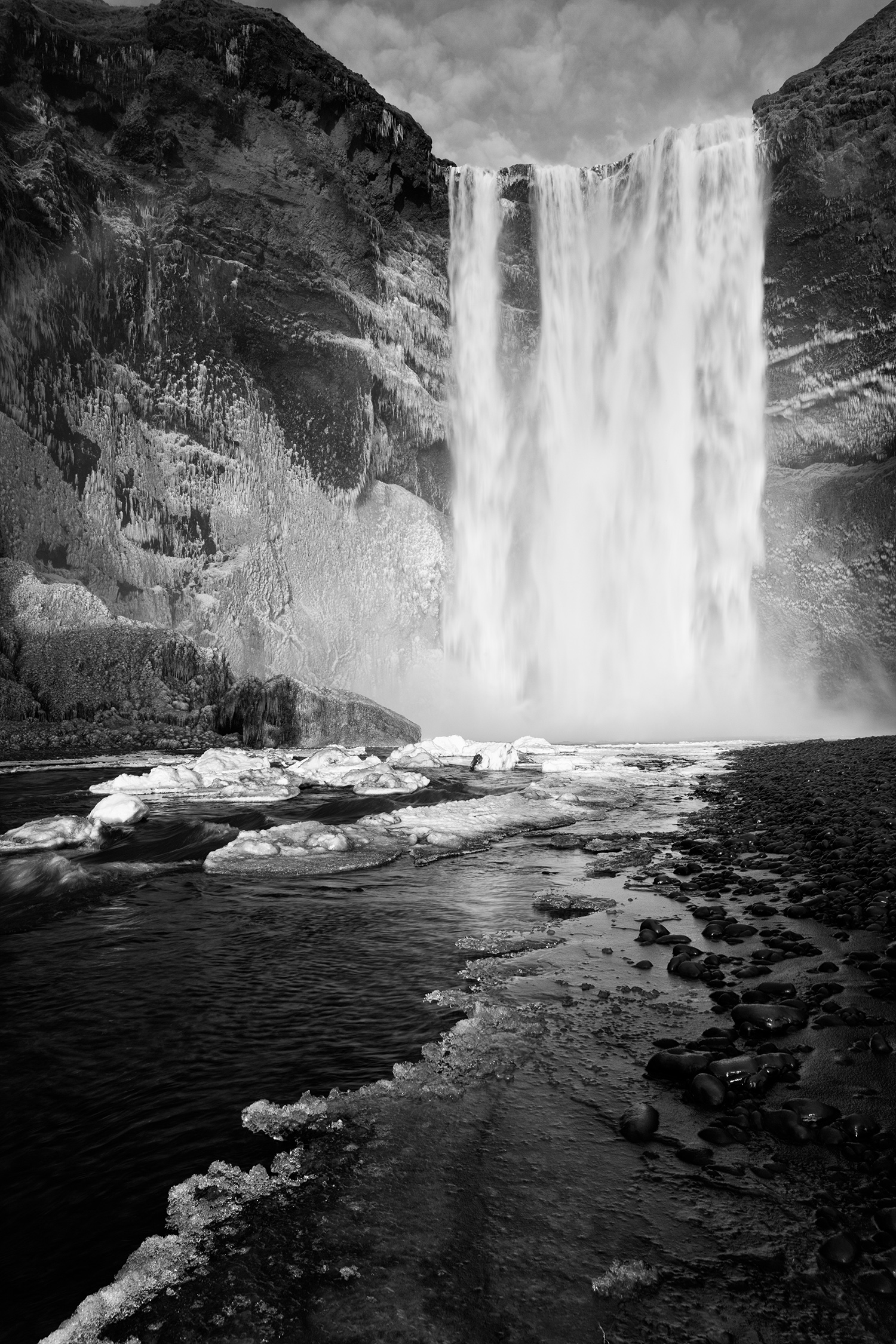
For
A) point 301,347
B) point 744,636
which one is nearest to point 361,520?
point 301,347

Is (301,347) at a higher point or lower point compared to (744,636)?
higher

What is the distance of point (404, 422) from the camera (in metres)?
36.1

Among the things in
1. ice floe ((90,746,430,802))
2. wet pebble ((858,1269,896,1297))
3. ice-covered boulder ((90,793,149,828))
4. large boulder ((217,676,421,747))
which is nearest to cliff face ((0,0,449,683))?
large boulder ((217,676,421,747))

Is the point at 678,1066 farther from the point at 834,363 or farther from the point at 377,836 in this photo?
the point at 834,363

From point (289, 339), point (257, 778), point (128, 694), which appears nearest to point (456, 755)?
point (257, 778)

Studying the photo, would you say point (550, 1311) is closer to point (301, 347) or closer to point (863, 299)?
point (301, 347)

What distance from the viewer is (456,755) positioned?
21000 mm

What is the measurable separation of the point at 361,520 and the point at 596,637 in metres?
13.5

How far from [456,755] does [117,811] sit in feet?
39.6

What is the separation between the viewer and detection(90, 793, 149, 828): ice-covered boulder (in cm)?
987

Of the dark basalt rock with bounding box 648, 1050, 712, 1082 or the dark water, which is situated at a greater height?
the dark basalt rock with bounding box 648, 1050, 712, 1082

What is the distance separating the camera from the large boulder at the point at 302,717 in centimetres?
2369

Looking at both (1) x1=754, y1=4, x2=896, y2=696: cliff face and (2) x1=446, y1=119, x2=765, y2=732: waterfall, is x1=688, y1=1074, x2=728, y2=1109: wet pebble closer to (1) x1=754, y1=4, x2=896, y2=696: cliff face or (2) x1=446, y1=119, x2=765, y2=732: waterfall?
(2) x1=446, y1=119, x2=765, y2=732: waterfall

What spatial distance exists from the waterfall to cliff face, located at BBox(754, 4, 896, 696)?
4.57 feet
